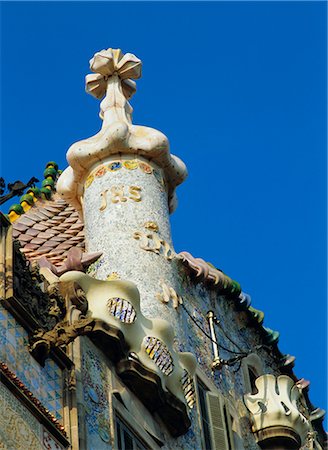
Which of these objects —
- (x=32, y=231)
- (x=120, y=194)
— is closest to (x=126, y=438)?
(x=120, y=194)

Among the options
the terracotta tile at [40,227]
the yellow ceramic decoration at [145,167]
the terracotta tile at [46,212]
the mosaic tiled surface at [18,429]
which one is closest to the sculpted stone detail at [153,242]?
the yellow ceramic decoration at [145,167]

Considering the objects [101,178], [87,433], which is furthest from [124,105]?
[87,433]

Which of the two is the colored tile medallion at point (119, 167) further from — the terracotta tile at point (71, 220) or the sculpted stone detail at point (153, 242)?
the terracotta tile at point (71, 220)

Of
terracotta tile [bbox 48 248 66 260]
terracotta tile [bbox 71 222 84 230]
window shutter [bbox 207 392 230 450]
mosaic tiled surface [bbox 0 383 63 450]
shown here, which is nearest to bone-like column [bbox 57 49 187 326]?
terracotta tile [bbox 48 248 66 260]

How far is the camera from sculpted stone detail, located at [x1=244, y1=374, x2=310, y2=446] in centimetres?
1841

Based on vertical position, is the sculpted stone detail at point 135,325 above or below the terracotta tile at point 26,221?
below

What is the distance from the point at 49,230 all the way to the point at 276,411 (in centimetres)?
432

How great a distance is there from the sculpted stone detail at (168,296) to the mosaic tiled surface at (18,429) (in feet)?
13.3

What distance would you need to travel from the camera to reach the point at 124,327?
15.9 metres

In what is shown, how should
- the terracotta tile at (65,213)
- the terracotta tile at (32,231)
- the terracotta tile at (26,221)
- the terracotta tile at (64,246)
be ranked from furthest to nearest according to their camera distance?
the terracotta tile at (65,213) < the terracotta tile at (26,221) < the terracotta tile at (32,231) < the terracotta tile at (64,246)

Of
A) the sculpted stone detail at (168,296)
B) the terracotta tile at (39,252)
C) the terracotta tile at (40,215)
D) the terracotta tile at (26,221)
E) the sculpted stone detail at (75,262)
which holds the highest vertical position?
the terracotta tile at (40,215)

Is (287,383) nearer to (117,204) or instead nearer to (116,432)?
(117,204)

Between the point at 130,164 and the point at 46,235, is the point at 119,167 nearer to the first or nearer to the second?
the point at 130,164

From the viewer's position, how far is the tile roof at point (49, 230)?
20.4 m
